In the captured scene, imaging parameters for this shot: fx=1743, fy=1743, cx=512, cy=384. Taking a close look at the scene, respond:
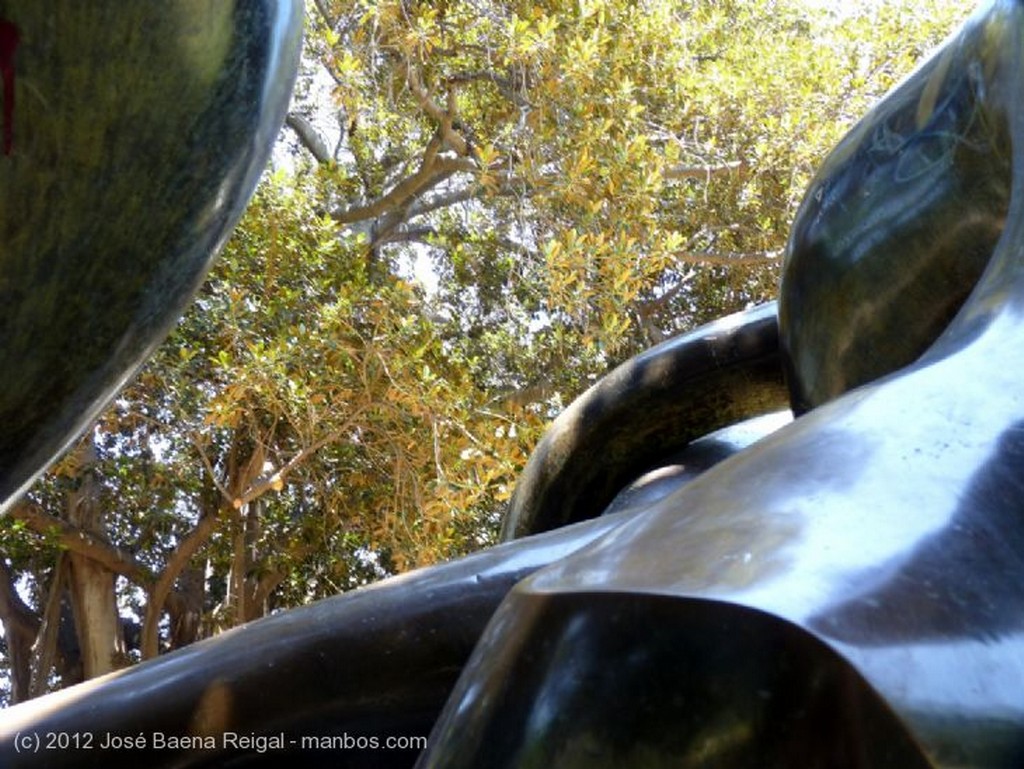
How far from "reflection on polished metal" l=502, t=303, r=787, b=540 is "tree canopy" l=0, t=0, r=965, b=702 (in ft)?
13.9

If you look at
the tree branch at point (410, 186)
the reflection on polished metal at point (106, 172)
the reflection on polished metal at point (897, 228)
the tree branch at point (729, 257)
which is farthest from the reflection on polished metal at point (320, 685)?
the tree branch at point (410, 186)

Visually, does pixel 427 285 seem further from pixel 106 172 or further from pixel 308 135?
pixel 106 172

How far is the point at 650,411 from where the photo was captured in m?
2.44

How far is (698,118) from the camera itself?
8.36m

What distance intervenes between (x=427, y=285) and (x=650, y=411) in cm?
808

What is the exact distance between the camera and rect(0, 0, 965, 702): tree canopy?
7293 millimetres

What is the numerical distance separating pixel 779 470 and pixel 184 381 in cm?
685

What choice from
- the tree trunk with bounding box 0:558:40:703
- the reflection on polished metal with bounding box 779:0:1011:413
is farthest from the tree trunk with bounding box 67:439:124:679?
the reflection on polished metal with bounding box 779:0:1011:413

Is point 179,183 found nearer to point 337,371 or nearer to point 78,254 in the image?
point 78,254

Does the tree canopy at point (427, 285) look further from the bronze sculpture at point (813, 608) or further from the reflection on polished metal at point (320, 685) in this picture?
the bronze sculpture at point (813, 608)

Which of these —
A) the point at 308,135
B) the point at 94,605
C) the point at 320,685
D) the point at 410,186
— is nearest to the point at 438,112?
the point at 410,186

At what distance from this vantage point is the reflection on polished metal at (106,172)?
129cm

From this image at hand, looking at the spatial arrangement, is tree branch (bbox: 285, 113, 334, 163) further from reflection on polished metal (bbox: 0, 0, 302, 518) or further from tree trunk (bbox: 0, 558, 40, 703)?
reflection on polished metal (bbox: 0, 0, 302, 518)

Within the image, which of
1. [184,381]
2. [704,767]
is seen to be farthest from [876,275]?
[184,381]
